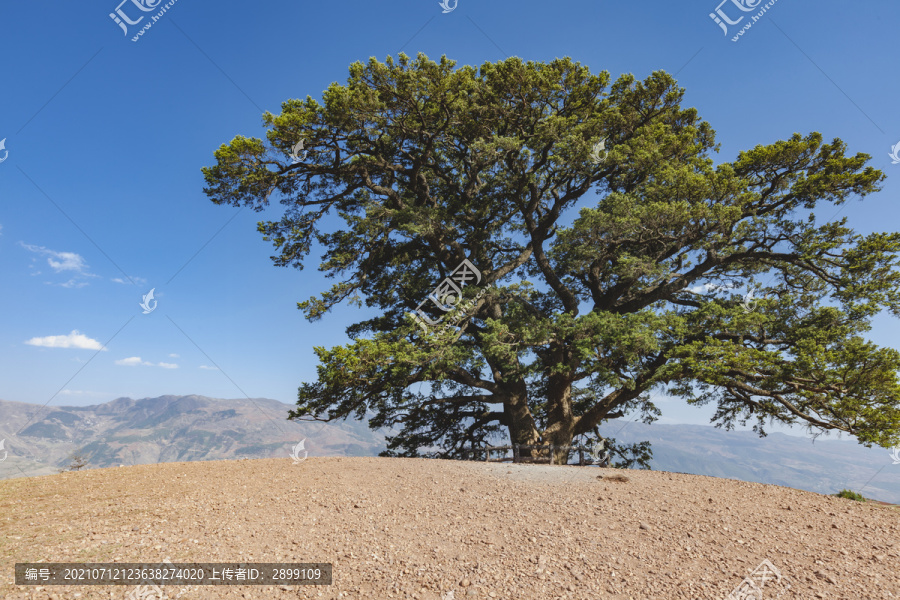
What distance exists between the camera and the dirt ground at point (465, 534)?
4.57 meters

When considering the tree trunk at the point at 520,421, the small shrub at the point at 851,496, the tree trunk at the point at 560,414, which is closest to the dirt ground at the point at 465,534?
the small shrub at the point at 851,496

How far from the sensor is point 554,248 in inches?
541

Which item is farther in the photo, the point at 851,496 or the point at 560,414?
the point at 560,414

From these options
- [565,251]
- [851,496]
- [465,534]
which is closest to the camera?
[465,534]

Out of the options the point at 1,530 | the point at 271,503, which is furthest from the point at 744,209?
the point at 1,530

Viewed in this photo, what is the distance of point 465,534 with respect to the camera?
587 cm

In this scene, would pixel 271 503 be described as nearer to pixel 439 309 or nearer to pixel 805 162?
pixel 439 309

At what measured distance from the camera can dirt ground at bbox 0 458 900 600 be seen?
4.57m

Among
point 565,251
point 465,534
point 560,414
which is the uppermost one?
point 565,251

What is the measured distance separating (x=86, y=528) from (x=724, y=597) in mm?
8152

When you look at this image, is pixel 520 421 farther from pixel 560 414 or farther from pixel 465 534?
pixel 465 534

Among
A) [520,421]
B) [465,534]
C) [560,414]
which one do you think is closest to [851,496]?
[560,414]

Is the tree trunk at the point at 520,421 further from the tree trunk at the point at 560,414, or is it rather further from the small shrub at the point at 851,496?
the small shrub at the point at 851,496

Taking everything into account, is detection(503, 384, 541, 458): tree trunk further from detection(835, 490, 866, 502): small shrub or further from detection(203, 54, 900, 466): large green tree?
detection(835, 490, 866, 502): small shrub
